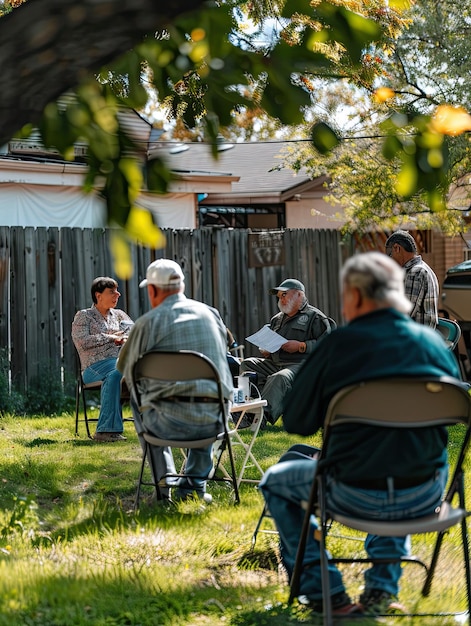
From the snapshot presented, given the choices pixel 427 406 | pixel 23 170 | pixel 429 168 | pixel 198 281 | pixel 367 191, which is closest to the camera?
pixel 429 168

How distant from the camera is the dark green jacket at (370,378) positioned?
4.01m

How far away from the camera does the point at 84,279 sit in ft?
41.7

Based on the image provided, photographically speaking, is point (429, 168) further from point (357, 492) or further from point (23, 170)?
point (23, 170)

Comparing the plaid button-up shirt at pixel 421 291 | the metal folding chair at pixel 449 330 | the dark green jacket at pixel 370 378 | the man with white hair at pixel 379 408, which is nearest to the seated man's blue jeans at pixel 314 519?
the man with white hair at pixel 379 408

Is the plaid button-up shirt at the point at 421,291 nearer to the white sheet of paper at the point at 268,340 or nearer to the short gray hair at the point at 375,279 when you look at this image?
the white sheet of paper at the point at 268,340

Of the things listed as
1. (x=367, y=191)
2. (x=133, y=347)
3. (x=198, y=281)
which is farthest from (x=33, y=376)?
(x=367, y=191)

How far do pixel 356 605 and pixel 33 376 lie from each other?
8334 mm

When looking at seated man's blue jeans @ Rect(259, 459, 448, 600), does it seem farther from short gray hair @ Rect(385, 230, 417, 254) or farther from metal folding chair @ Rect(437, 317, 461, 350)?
metal folding chair @ Rect(437, 317, 461, 350)

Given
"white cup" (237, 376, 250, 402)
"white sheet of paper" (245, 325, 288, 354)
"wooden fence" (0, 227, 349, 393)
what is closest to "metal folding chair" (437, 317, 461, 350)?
"white sheet of paper" (245, 325, 288, 354)

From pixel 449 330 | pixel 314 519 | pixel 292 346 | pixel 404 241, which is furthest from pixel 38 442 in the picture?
pixel 314 519

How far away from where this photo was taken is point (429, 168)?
3.24m

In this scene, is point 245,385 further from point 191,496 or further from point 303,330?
point 303,330

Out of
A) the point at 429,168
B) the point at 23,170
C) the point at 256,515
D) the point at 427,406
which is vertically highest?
the point at 23,170

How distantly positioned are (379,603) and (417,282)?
196 inches
